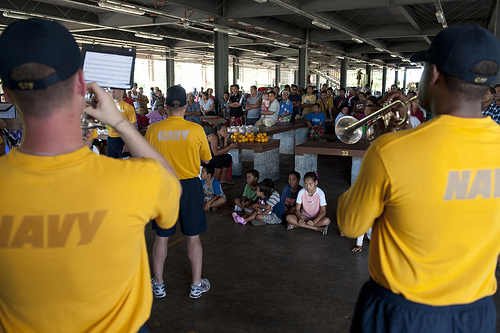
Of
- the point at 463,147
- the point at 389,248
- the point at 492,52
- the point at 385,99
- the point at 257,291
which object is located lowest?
the point at 257,291

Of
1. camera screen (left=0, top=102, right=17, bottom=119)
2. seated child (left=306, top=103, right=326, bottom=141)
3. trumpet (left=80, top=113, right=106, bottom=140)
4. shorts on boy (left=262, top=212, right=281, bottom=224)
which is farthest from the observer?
seated child (left=306, top=103, right=326, bottom=141)

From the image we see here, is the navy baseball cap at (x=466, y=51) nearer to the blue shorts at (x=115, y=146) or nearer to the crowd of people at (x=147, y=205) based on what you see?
the crowd of people at (x=147, y=205)

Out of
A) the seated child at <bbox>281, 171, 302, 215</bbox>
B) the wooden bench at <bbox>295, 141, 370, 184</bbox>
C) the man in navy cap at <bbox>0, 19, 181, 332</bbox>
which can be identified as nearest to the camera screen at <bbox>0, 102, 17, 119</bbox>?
the seated child at <bbox>281, 171, 302, 215</bbox>

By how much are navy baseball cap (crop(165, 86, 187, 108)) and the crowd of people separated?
2032mm

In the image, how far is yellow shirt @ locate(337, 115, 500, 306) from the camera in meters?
1.26

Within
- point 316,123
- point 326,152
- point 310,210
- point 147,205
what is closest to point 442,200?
point 147,205

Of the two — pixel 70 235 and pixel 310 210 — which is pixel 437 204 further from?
pixel 310 210

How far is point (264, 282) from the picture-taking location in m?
3.78

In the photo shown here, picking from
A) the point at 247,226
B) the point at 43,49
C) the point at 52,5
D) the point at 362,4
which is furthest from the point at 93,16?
the point at 43,49

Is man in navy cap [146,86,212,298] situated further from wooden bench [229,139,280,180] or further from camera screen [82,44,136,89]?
wooden bench [229,139,280,180]

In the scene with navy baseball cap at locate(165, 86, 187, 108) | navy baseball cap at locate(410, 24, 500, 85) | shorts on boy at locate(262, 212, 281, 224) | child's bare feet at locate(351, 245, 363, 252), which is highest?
navy baseball cap at locate(410, 24, 500, 85)

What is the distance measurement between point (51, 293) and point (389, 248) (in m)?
1.05

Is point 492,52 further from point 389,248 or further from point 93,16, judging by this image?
point 93,16

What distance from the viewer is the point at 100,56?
178 cm
